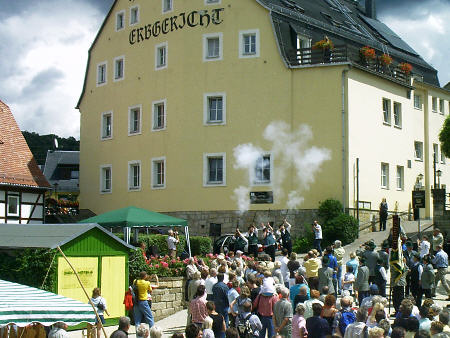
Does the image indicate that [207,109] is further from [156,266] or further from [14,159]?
[156,266]

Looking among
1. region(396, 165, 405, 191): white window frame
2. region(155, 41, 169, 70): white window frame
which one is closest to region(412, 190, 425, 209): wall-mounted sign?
region(396, 165, 405, 191): white window frame

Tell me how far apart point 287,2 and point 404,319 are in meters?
30.0

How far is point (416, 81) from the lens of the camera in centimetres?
4197

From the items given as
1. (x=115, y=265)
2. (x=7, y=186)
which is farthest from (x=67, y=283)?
(x=7, y=186)

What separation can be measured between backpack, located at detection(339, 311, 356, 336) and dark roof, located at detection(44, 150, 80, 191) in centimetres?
4950

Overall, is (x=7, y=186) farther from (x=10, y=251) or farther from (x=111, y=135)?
(x=10, y=251)

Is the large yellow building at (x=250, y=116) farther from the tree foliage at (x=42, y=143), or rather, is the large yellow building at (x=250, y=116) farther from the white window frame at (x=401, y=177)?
the tree foliage at (x=42, y=143)

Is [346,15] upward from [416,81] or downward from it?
upward

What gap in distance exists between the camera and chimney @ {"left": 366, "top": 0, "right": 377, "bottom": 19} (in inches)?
2044

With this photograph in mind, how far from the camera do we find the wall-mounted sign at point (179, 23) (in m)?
38.6

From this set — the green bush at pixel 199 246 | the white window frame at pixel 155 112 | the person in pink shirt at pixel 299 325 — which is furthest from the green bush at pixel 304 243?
the person in pink shirt at pixel 299 325

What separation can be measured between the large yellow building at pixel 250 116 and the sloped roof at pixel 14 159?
4.18m

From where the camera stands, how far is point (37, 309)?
11109 mm

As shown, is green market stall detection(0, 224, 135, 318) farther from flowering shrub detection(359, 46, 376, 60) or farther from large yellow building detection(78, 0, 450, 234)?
flowering shrub detection(359, 46, 376, 60)
